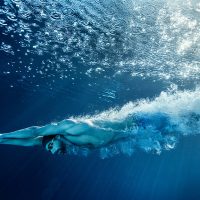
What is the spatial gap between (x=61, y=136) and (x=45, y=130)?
17.2 inches

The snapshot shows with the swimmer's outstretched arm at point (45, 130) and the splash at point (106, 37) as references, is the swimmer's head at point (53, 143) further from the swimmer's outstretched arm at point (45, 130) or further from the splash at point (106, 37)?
the splash at point (106, 37)

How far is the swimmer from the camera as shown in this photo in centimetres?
616

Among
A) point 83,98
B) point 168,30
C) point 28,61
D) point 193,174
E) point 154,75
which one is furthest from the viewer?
point 193,174

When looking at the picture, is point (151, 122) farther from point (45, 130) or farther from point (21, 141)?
point (21, 141)

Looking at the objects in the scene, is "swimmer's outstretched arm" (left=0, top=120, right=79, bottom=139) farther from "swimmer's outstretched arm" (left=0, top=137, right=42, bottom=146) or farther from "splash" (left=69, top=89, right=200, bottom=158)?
"splash" (left=69, top=89, right=200, bottom=158)

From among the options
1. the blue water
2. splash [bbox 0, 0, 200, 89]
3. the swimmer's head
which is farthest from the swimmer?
splash [bbox 0, 0, 200, 89]

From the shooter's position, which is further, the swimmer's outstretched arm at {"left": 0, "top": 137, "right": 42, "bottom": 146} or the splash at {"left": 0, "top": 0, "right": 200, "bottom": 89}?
the splash at {"left": 0, "top": 0, "right": 200, "bottom": 89}

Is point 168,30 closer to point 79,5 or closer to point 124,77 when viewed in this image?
point 79,5

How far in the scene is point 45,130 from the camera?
243 inches

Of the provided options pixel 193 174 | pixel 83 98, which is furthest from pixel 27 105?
pixel 193 174

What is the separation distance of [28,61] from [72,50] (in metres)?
3.96

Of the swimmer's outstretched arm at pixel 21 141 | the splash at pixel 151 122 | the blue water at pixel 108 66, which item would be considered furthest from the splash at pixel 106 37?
the swimmer's outstretched arm at pixel 21 141

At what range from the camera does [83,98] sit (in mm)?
25484

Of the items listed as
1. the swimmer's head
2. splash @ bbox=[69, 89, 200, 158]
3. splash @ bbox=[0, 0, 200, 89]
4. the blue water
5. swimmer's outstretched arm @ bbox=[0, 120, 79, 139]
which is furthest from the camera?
splash @ bbox=[0, 0, 200, 89]
